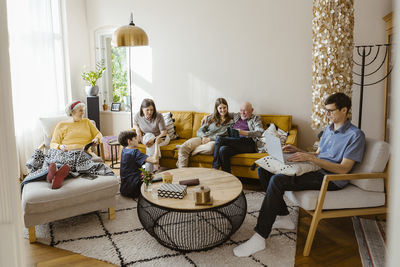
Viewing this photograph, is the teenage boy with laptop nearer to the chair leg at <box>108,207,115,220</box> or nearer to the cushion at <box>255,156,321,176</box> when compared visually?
the cushion at <box>255,156,321,176</box>

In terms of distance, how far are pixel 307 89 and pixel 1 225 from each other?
414 centimetres

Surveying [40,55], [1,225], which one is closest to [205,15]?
[40,55]

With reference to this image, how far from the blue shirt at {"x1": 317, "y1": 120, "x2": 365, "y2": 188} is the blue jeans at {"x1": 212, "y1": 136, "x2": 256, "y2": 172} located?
1.23m

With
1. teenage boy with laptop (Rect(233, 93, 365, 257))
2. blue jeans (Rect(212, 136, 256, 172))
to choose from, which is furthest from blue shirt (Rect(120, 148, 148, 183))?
teenage boy with laptop (Rect(233, 93, 365, 257))

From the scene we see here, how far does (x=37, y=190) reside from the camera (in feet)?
8.61

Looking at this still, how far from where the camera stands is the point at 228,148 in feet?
12.2

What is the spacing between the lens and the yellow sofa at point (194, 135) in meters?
3.72

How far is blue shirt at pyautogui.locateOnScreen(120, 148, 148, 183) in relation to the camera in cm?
330

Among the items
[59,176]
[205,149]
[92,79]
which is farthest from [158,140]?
[92,79]

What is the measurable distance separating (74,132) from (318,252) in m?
2.92

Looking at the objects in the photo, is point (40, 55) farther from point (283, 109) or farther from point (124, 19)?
point (283, 109)

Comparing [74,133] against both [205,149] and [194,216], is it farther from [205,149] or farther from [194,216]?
[194,216]

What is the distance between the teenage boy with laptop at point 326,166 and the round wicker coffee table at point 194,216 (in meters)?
0.21

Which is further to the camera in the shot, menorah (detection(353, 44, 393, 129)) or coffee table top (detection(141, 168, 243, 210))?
menorah (detection(353, 44, 393, 129))
